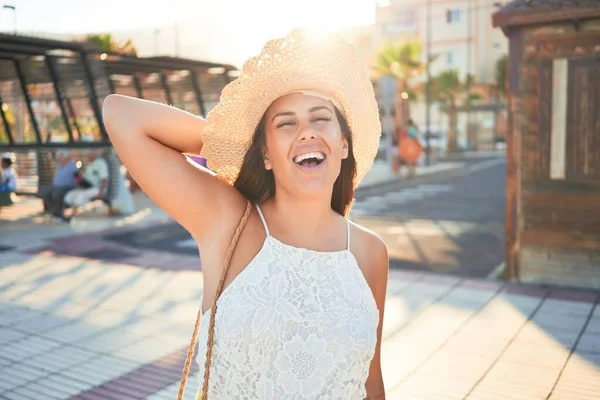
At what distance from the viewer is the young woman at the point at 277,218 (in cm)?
178

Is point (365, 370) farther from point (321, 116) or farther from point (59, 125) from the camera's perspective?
point (59, 125)

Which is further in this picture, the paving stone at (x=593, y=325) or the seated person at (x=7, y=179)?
the seated person at (x=7, y=179)

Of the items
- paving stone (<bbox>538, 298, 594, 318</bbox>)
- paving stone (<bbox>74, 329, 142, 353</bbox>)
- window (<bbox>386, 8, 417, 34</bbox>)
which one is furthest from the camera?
window (<bbox>386, 8, 417, 34</bbox>)

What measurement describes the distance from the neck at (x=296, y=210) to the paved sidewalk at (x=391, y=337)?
8.28 feet

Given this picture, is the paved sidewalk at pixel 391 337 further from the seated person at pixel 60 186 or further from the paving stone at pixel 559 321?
the seated person at pixel 60 186

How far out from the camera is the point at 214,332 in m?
1.76

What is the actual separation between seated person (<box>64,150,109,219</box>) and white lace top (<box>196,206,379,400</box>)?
11.5 metres

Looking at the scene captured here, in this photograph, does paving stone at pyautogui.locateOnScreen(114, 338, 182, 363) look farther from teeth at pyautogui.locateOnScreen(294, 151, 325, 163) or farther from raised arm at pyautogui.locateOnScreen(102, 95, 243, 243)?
teeth at pyautogui.locateOnScreen(294, 151, 325, 163)

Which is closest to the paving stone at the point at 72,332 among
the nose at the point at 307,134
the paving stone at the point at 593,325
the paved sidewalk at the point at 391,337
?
the paved sidewalk at the point at 391,337

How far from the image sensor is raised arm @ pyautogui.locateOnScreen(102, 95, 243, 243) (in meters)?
1.83

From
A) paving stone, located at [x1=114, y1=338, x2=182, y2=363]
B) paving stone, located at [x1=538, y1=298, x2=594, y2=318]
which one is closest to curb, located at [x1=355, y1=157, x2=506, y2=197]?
paving stone, located at [x1=538, y1=298, x2=594, y2=318]

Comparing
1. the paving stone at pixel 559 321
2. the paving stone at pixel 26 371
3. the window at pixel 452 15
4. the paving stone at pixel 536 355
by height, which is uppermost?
the window at pixel 452 15

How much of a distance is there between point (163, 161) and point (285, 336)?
65 centimetres

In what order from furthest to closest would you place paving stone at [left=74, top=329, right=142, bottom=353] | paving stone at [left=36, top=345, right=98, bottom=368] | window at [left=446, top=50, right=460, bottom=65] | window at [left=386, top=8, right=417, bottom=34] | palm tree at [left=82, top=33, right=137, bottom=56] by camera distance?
window at [left=386, top=8, right=417, bottom=34] < window at [left=446, top=50, right=460, bottom=65] < palm tree at [left=82, top=33, right=137, bottom=56] < paving stone at [left=74, top=329, right=142, bottom=353] < paving stone at [left=36, top=345, right=98, bottom=368]
